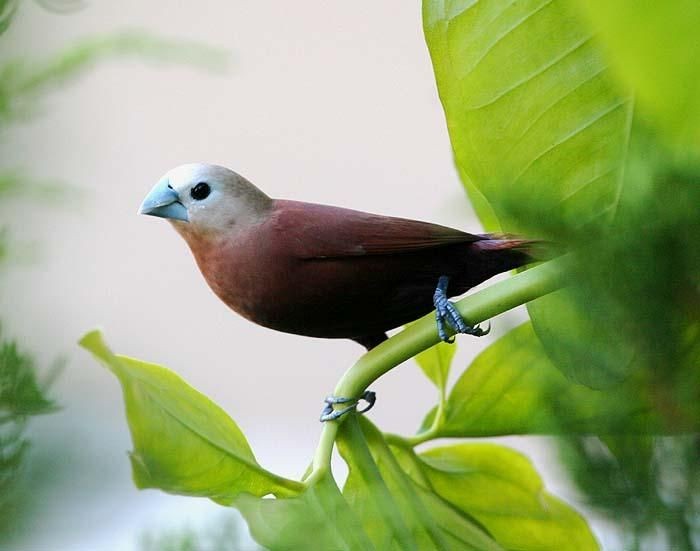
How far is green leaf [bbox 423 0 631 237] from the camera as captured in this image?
0.29m

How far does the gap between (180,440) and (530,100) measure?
6.9 inches

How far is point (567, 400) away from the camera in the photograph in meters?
0.20

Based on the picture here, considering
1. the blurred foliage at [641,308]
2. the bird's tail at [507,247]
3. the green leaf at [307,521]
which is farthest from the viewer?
the bird's tail at [507,247]

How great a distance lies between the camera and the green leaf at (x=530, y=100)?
0.29 m

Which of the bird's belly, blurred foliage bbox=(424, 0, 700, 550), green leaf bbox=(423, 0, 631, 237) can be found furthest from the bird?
blurred foliage bbox=(424, 0, 700, 550)

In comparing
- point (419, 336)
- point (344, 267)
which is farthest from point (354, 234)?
point (419, 336)

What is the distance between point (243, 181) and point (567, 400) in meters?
0.34

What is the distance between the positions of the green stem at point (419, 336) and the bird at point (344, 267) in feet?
0.27

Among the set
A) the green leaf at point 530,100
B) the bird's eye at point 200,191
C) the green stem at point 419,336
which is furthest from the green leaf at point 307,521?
the bird's eye at point 200,191

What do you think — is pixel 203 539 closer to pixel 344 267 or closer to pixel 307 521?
pixel 307 521

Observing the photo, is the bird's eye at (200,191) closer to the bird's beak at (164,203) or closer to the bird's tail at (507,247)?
the bird's beak at (164,203)

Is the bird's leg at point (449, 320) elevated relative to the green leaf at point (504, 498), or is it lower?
elevated

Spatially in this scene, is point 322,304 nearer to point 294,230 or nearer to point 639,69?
point 294,230

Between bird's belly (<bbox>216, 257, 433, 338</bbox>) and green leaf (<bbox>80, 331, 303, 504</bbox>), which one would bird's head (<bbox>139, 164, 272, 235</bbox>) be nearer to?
bird's belly (<bbox>216, 257, 433, 338</bbox>)
